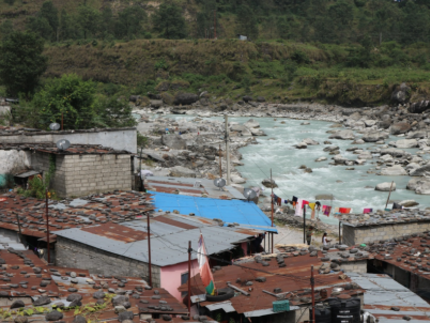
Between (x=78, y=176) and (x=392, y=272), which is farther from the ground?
(x=78, y=176)

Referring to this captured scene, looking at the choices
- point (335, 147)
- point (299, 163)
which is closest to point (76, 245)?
point (299, 163)

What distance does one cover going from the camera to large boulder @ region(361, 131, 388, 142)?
107 ft

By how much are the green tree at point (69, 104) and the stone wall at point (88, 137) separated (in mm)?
6503

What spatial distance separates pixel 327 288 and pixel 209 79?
55.3 m

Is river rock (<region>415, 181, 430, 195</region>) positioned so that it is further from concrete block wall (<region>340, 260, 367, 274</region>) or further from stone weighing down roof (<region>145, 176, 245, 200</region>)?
concrete block wall (<region>340, 260, 367, 274</region>)

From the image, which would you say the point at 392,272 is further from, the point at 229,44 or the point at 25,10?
the point at 25,10

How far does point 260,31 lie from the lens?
75875 millimetres

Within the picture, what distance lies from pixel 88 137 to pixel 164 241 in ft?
22.8

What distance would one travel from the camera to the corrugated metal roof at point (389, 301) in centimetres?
686

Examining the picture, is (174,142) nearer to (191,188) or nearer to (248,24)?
(191,188)

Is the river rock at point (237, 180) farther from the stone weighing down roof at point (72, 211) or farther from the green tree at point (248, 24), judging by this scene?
the green tree at point (248, 24)

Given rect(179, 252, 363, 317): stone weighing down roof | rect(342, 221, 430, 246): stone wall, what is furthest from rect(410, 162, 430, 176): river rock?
rect(179, 252, 363, 317): stone weighing down roof

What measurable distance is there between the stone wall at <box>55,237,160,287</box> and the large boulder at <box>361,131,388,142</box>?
26.6 m

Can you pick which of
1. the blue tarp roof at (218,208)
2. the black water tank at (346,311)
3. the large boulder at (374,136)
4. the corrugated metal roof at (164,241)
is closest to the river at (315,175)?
the large boulder at (374,136)
